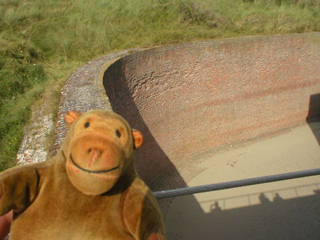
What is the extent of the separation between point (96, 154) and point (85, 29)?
7.66 meters

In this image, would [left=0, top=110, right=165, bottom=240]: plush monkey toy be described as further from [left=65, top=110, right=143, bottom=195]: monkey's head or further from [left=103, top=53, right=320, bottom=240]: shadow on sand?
[left=103, top=53, right=320, bottom=240]: shadow on sand

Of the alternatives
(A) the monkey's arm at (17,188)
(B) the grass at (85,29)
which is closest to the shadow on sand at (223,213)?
(B) the grass at (85,29)

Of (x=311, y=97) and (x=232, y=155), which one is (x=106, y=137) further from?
(x=311, y=97)

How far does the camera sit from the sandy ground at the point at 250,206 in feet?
18.9

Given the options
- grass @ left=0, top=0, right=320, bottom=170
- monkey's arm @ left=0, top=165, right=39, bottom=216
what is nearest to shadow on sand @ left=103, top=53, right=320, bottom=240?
grass @ left=0, top=0, right=320, bottom=170

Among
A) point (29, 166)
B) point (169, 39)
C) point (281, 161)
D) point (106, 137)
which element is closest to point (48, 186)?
point (29, 166)

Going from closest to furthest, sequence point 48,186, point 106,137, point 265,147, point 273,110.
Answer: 1. point 106,137
2. point 48,186
3. point 265,147
4. point 273,110

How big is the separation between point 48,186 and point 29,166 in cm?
18

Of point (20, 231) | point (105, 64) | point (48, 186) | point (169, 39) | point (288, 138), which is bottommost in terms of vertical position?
point (288, 138)

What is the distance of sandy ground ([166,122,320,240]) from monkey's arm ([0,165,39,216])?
491 centimetres

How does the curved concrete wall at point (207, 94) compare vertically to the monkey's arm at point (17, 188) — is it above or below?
below

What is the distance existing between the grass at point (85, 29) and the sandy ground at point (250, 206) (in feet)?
13.5

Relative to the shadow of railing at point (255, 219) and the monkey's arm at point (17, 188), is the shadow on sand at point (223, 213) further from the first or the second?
Result: the monkey's arm at point (17, 188)

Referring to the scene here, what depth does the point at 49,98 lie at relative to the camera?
435 cm
